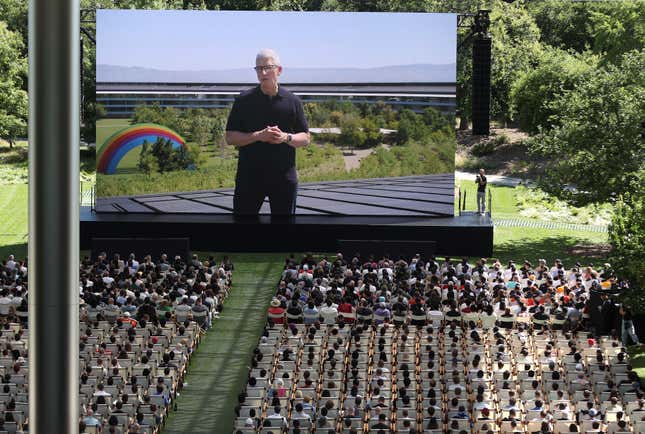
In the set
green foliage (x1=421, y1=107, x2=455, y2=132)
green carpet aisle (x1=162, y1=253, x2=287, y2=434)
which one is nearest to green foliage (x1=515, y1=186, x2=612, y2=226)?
green foliage (x1=421, y1=107, x2=455, y2=132)

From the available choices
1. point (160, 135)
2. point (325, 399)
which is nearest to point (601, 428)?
point (325, 399)

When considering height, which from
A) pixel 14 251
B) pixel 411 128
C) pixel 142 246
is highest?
pixel 411 128

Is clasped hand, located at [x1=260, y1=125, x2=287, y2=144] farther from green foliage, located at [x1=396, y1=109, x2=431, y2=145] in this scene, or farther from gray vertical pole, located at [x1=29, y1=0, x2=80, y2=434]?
gray vertical pole, located at [x1=29, y1=0, x2=80, y2=434]

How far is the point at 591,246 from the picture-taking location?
36.9 meters

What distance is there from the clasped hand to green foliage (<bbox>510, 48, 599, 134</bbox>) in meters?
20.5

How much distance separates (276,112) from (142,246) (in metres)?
6.25

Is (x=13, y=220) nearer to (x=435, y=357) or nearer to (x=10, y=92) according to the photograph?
(x=10, y=92)

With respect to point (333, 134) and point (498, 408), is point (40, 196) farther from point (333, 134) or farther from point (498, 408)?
point (333, 134)

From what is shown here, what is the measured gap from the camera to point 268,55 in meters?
33.9

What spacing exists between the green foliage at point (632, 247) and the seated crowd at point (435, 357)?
124 centimetres

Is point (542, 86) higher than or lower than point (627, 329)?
higher

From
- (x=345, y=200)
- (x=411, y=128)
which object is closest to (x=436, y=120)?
(x=411, y=128)

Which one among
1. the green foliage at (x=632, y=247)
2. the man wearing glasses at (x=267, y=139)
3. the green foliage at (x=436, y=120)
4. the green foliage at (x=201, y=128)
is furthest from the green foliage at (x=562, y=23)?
the green foliage at (x=632, y=247)

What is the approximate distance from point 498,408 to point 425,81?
17680mm
